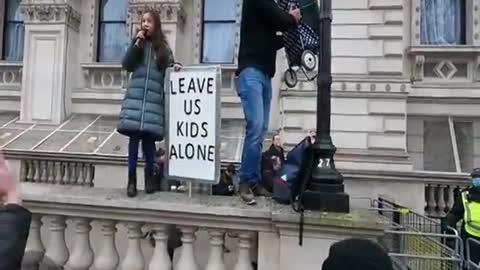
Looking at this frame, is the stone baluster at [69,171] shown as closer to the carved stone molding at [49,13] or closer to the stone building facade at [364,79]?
the stone building facade at [364,79]

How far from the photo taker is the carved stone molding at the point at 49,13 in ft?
50.3

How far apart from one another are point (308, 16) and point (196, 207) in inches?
83.2

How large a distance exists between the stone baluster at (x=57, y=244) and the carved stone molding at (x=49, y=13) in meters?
13.0

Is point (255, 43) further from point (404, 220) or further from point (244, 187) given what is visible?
point (404, 220)

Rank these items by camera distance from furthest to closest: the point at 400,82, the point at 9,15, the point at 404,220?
the point at 9,15, the point at 400,82, the point at 404,220

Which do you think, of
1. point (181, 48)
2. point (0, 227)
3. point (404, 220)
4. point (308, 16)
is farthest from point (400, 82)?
point (0, 227)

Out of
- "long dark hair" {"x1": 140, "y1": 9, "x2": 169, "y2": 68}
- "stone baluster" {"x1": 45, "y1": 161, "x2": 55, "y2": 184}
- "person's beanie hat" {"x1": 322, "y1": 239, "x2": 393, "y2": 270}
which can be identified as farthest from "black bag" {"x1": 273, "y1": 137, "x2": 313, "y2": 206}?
"stone baluster" {"x1": 45, "y1": 161, "x2": 55, "y2": 184}

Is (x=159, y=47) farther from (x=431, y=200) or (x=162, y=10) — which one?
(x=162, y=10)

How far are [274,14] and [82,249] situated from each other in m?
2.42

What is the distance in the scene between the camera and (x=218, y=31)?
1550 cm

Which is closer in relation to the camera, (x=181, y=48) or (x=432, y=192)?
(x=432, y=192)

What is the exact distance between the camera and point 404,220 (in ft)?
28.5

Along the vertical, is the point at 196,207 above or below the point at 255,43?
below

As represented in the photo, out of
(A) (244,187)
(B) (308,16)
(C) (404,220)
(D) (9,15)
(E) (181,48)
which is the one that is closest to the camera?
(A) (244,187)
